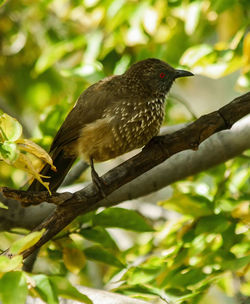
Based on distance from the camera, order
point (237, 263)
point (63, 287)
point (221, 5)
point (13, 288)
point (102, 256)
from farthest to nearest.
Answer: point (221, 5), point (102, 256), point (237, 263), point (63, 287), point (13, 288)

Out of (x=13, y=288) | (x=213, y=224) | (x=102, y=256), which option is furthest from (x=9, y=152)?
(x=213, y=224)

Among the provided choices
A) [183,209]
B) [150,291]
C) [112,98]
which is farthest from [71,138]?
[150,291]

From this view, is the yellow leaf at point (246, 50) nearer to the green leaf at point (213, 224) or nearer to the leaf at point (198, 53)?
the leaf at point (198, 53)

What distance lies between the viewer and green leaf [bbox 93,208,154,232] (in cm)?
285

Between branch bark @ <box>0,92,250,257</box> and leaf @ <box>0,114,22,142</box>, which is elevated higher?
leaf @ <box>0,114,22,142</box>

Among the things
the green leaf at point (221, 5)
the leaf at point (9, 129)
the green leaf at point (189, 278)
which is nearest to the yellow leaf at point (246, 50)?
the green leaf at point (221, 5)

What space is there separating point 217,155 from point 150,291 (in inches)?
38.0

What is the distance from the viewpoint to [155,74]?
3699 mm

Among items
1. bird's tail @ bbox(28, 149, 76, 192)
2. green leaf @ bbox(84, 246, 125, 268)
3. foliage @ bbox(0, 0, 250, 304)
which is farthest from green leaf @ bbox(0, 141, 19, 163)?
bird's tail @ bbox(28, 149, 76, 192)

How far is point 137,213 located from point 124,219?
10cm

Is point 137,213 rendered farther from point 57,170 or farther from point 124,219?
point 57,170

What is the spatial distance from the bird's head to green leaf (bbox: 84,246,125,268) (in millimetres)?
1150

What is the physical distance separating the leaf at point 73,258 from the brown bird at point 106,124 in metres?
0.46

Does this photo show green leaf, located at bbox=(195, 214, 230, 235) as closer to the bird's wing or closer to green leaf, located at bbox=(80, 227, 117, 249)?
green leaf, located at bbox=(80, 227, 117, 249)
